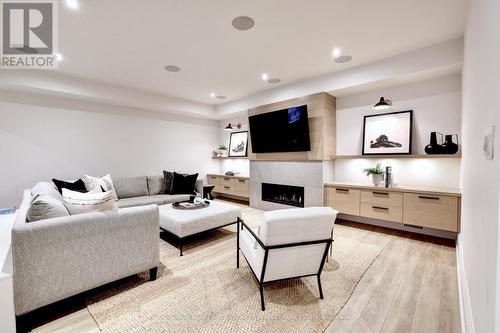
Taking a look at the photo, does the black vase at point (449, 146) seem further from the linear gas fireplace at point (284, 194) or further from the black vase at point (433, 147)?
the linear gas fireplace at point (284, 194)

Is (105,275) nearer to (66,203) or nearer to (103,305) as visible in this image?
(103,305)

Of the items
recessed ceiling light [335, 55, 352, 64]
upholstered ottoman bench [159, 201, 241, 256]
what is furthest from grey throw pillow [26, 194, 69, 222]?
recessed ceiling light [335, 55, 352, 64]

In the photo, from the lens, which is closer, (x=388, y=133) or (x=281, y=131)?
(x=388, y=133)

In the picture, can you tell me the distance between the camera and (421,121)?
11.5 feet

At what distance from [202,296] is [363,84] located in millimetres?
3881

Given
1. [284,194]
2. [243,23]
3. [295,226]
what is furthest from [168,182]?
[295,226]

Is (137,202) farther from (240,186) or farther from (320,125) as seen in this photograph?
(320,125)

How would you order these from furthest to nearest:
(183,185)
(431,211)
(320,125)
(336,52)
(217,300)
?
(183,185) < (320,125) < (336,52) < (431,211) < (217,300)

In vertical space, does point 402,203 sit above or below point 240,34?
below

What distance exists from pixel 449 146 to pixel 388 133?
0.86 m

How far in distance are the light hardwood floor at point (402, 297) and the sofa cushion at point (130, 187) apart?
2988 mm

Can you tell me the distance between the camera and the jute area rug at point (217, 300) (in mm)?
1622

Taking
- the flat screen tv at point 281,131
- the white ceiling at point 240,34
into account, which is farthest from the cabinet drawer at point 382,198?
the white ceiling at point 240,34

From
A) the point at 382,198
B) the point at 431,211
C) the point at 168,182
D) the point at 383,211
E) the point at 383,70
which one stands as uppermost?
the point at 383,70
